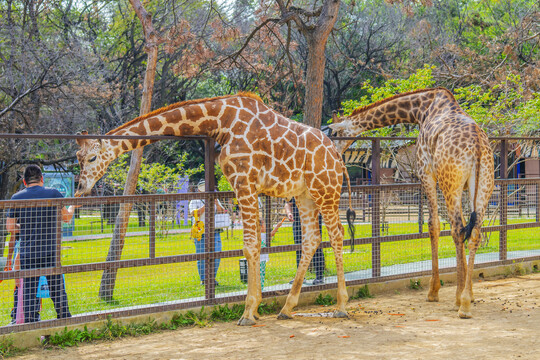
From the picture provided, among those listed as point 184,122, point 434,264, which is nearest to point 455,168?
point 434,264

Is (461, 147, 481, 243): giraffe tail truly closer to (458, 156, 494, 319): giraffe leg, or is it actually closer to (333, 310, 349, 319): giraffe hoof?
(458, 156, 494, 319): giraffe leg

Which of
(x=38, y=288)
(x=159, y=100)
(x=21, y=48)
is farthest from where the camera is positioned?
(x=159, y=100)

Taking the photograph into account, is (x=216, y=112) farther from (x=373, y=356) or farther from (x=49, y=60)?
(x=49, y=60)

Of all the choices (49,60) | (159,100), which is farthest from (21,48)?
(159,100)

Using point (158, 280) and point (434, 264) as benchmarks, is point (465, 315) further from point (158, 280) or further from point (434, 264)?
point (158, 280)

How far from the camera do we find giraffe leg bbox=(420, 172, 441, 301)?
23.1 ft

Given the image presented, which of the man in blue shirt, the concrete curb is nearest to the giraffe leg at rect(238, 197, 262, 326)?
the concrete curb

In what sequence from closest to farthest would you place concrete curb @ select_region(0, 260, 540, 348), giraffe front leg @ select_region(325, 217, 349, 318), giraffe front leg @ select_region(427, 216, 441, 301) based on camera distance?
concrete curb @ select_region(0, 260, 540, 348)
giraffe front leg @ select_region(325, 217, 349, 318)
giraffe front leg @ select_region(427, 216, 441, 301)

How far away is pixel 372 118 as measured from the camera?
25.3ft

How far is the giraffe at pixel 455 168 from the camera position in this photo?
6.46m

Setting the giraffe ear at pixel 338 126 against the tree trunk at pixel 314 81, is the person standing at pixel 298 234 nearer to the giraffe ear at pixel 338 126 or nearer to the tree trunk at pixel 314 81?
the giraffe ear at pixel 338 126

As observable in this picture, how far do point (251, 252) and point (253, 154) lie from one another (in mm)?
1028

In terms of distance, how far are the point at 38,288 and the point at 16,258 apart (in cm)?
40

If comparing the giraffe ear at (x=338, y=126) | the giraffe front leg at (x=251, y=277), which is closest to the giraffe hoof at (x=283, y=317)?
the giraffe front leg at (x=251, y=277)
